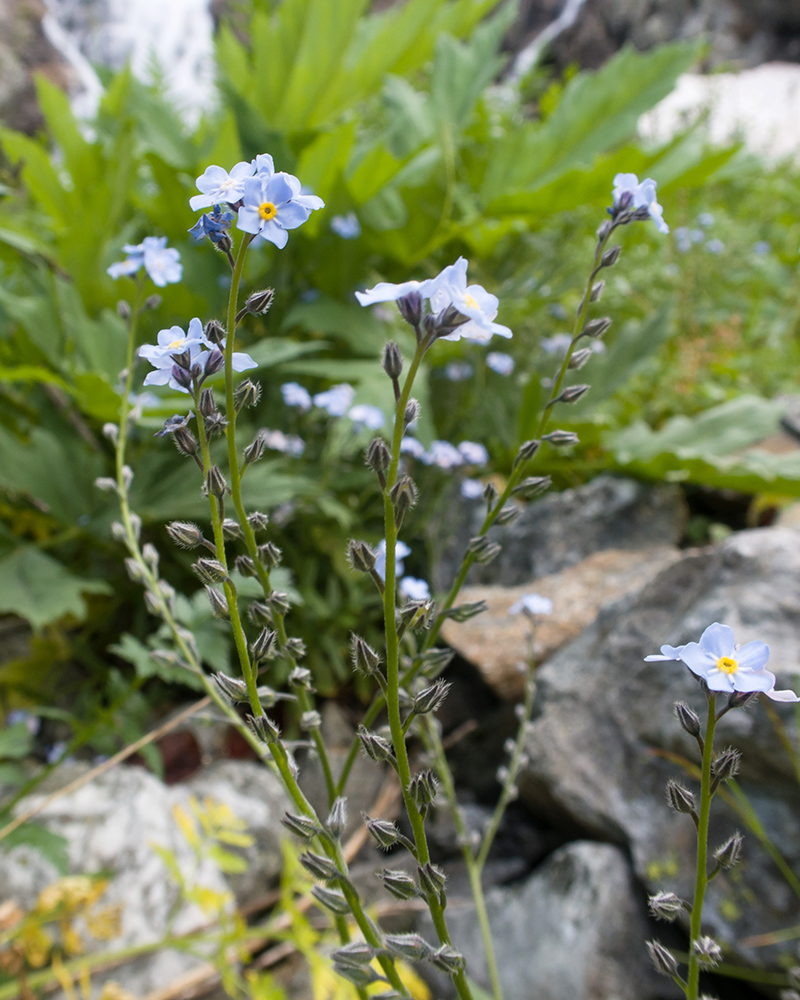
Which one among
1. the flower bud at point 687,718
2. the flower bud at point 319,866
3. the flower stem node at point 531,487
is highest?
the flower stem node at point 531,487

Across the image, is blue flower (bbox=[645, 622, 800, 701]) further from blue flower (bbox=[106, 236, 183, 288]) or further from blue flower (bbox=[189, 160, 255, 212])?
blue flower (bbox=[106, 236, 183, 288])

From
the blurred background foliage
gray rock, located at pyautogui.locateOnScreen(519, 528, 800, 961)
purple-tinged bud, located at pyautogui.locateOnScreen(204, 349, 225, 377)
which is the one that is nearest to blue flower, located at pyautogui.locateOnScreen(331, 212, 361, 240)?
the blurred background foliage

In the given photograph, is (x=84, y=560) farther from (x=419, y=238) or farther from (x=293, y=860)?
(x=419, y=238)

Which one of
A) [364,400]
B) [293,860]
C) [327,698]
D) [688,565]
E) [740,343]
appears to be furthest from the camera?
[740,343]

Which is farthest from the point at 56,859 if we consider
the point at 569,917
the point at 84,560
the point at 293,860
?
the point at 84,560

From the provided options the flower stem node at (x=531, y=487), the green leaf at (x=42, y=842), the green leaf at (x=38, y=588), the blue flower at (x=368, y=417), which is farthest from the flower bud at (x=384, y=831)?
the blue flower at (x=368, y=417)

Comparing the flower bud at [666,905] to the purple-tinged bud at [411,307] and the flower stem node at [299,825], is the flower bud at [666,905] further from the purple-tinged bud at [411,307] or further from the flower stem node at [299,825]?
the purple-tinged bud at [411,307]
